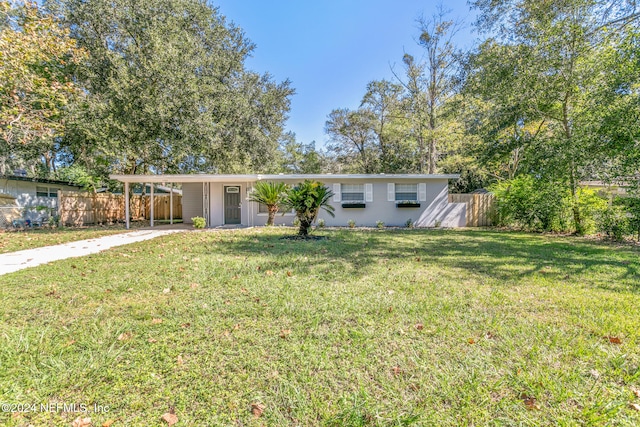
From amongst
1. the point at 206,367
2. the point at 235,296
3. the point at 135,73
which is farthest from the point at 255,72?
the point at 206,367

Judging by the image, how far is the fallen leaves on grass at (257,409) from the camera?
1699mm

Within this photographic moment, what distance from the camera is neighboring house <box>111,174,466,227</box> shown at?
13266mm

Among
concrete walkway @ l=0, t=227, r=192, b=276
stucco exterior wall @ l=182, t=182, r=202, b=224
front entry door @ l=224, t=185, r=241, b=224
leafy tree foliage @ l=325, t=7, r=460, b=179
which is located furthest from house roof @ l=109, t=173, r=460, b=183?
leafy tree foliage @ l=325, t=7, r=460, b=179

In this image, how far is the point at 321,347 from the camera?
239cm

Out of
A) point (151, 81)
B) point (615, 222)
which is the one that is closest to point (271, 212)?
point (151, 81)

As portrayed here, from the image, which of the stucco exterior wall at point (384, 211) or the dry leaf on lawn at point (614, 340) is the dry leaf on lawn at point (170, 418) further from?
the stucco exterior wall at point (384, 211)

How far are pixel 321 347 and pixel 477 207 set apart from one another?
13.9m

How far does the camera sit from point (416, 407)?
69.3 inches

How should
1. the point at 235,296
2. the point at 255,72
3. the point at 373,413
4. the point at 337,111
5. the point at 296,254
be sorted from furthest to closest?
1. the point at 337,111
2. the point at 255,72
3. the point at 296,254
4. the point at 235,296
5. the point at 373,413

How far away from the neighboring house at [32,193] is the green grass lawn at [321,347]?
1269 cm

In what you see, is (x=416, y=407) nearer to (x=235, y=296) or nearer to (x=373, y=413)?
(x=373, y=413)

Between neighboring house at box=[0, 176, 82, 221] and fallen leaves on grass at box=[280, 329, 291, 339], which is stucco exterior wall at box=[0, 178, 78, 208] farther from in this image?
fallen leaves on grass at box=[280, 329, 291, 339]

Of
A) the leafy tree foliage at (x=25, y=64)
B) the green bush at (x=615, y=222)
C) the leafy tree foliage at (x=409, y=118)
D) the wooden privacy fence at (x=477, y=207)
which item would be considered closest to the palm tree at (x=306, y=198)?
the leafy tree foliage at (x=25, y=64)

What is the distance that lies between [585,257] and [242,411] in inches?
302
